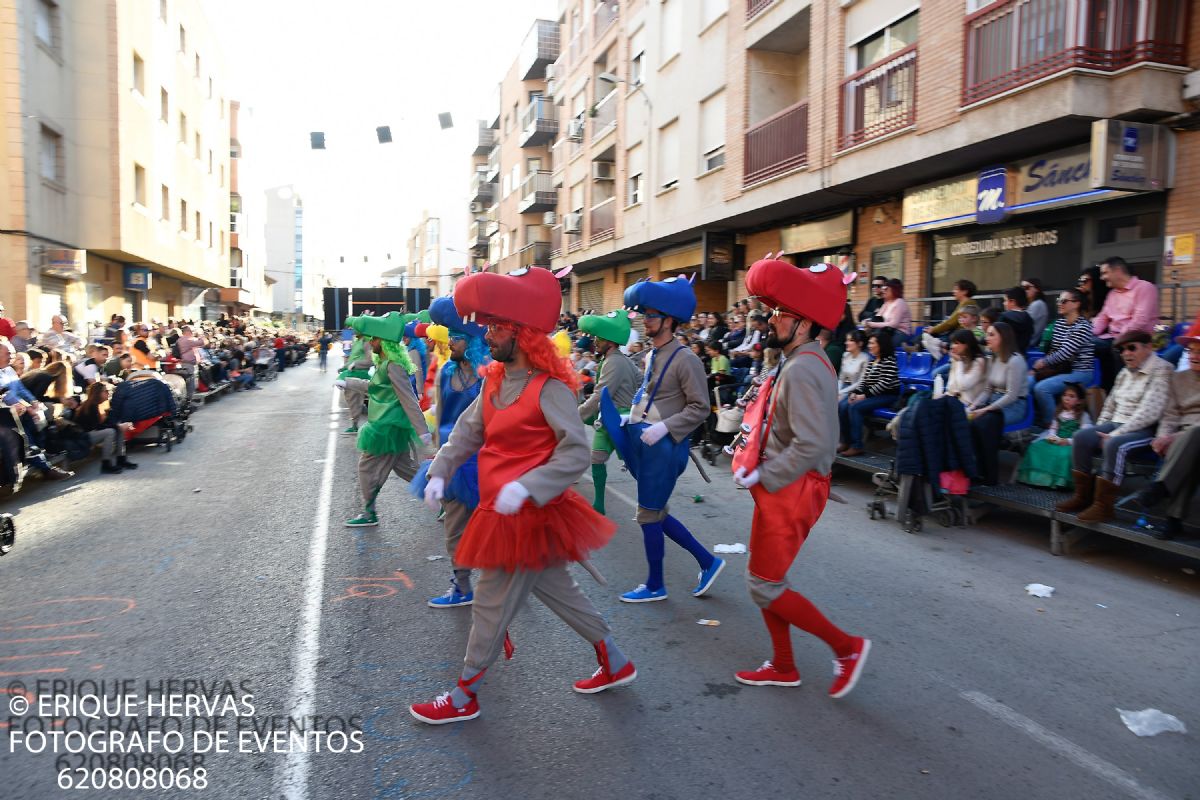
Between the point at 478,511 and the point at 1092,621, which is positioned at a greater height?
the point at 478,511

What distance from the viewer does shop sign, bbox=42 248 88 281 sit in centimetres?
1952

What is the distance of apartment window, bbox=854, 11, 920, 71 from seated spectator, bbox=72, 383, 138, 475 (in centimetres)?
1333

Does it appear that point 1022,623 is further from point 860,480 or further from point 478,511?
point 860,480

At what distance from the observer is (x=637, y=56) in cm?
2616

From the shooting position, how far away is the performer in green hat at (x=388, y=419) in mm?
6805

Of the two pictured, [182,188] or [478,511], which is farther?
[182,188]

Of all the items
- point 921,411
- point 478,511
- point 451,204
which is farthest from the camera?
point 451,204

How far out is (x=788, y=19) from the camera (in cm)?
1669

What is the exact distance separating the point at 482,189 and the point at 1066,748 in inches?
2241

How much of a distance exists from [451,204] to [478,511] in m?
81.0

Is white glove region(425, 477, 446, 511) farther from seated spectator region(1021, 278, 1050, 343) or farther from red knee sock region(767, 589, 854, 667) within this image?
seated spectator region(1021, 278, 1050, 343)

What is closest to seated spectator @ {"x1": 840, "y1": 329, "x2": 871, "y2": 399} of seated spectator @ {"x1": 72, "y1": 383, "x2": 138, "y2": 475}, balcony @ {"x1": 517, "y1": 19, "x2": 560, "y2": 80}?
seated spectator @ {"x1": 72, "y1": 383, "x2": 138, "y2": 475}

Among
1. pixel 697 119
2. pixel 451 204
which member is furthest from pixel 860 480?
pixel 451 204

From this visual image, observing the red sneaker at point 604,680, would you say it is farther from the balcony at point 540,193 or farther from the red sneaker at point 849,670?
the balcony at point 540,193
